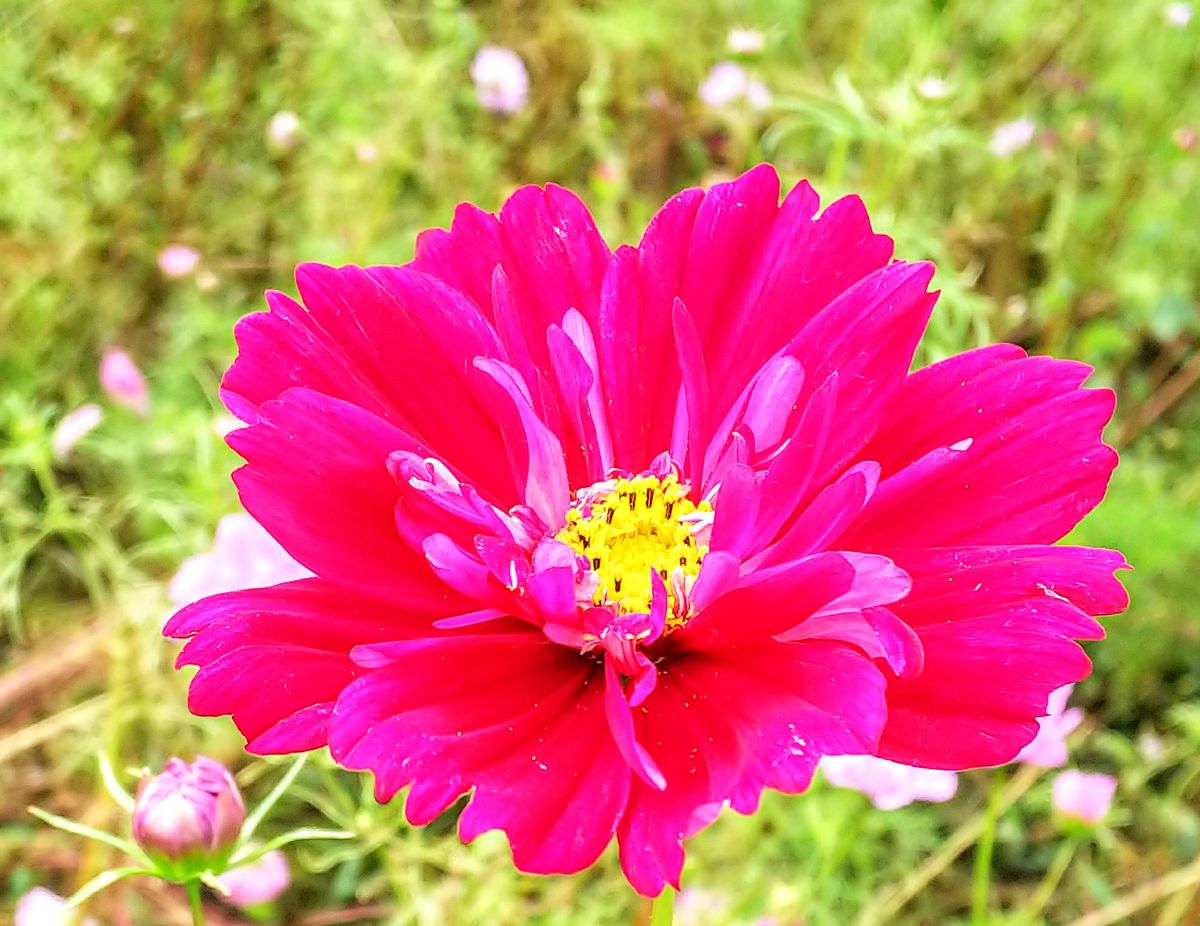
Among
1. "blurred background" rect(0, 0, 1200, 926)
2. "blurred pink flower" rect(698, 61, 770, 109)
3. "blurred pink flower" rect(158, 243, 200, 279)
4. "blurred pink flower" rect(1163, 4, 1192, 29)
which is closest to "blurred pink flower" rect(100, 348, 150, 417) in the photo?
"blurred background" rect(0, 0, 1200, 926)

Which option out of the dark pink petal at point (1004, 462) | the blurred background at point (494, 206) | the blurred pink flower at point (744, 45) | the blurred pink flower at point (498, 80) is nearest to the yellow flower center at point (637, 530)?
the dark pink petal at point (1004, 462)

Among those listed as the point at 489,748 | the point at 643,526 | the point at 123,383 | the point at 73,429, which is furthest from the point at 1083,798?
the point at 123,383

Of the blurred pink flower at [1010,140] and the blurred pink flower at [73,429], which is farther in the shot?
the blurred pink flower at [1010,140]

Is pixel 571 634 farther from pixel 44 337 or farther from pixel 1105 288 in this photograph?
pixel 1105 288

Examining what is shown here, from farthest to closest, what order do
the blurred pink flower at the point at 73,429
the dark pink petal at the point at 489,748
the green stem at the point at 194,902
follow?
1. the blurred pink flower at the point at 73,429
2. the green stem at the point at 194,902
3. the dark pink petal at the point at 489,748

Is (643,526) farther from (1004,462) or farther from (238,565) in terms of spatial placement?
Result: (238,565)

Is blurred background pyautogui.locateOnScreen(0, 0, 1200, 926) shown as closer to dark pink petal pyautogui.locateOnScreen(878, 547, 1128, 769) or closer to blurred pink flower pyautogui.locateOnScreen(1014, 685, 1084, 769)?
blurred pink flower pyautogui.locateOnScreen(1014, 685, 1084, 769)

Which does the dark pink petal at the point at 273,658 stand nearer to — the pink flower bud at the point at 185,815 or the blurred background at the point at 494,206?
the pink flower bud at the point at 185,815
